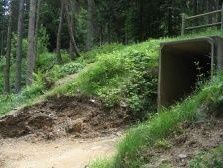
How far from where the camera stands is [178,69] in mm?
14117

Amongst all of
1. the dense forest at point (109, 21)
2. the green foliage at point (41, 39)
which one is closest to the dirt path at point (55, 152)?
the dense forest at point (109, 21)

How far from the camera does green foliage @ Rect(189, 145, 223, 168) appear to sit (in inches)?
259

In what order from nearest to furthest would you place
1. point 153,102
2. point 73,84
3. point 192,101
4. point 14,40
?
point 192,101 → point 153,102 → point 73,84 → point 14,40

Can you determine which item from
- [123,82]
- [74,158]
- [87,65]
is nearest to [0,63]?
[87,65]

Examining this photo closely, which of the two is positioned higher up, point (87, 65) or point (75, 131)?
point (87, 65)

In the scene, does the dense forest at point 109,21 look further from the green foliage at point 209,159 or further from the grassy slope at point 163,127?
the green foliage at point 209,159

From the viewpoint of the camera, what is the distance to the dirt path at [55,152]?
1134 cm

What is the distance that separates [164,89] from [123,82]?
2.24m

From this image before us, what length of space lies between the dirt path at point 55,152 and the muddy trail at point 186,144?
10.3ft

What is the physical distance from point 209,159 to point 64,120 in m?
8.55

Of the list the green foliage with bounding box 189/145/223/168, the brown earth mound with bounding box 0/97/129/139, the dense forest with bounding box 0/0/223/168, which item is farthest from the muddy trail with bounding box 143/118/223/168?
the brown earth mound with bounding box 0/97/129/139

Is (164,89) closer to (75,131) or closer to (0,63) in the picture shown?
(75,131)

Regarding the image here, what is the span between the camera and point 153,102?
49.4 feet

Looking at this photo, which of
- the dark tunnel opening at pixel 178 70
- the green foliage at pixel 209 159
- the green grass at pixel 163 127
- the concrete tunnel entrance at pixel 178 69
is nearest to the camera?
the green foliage at pixel 209 159
